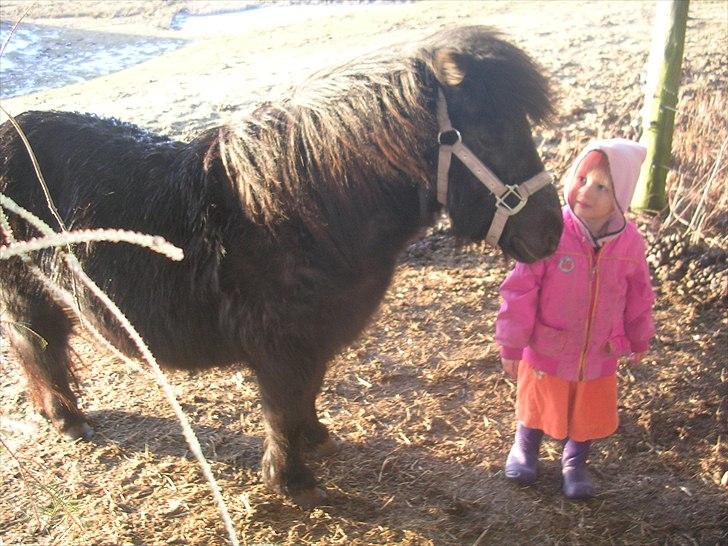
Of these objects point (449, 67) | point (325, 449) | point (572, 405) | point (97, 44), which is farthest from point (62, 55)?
point (572, 405)

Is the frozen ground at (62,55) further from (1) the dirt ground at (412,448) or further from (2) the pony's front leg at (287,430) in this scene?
(2) the pony's front leg at (287,430)

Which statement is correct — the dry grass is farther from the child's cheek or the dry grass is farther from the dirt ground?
the child's cheek

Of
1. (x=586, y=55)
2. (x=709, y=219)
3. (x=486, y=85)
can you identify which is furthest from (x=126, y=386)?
(x=586, y=55)

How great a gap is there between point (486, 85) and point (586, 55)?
5505mm

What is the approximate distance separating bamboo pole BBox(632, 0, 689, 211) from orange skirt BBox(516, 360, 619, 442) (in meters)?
2.32

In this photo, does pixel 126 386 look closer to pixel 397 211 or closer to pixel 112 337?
pixel 112 337

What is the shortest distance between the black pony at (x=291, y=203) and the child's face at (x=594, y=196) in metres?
0.22

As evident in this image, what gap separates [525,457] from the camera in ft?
9.57

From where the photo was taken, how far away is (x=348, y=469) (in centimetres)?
308

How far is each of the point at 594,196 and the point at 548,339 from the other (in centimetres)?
62

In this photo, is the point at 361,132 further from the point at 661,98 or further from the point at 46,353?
the point at 661,98

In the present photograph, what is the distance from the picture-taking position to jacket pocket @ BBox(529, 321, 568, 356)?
8.59 feet

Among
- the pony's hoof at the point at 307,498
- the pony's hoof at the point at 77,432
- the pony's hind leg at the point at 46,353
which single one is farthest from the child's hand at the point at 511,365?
the pony's hoof at the point at 77,432

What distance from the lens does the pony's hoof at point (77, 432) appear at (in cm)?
326
